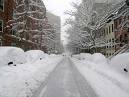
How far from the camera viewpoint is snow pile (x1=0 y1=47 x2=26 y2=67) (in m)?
15.2

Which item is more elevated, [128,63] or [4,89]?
[128,63]

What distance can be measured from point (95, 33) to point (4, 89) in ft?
73.8

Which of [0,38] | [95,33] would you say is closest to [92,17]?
[95,33]

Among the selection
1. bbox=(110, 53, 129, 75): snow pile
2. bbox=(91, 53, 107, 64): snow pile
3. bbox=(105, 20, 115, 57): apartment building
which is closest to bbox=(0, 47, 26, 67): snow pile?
bbox=(91, 53, 107, 64): snow pile

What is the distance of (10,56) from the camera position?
53.3ft

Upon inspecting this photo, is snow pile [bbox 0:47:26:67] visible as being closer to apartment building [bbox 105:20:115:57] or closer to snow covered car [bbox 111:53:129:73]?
snow covered car [bbox 111:53:129:73]

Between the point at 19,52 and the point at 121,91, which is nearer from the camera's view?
the point at 121,91

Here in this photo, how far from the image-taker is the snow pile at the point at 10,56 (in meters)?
15.2

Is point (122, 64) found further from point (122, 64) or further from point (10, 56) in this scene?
point (10, 56)

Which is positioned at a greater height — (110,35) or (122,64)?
(110,35)

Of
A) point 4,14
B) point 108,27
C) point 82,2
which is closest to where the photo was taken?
point 82,2

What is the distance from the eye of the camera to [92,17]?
29.1m

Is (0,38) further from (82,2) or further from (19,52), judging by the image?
(19,52)

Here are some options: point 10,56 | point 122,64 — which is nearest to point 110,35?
point 10,56
